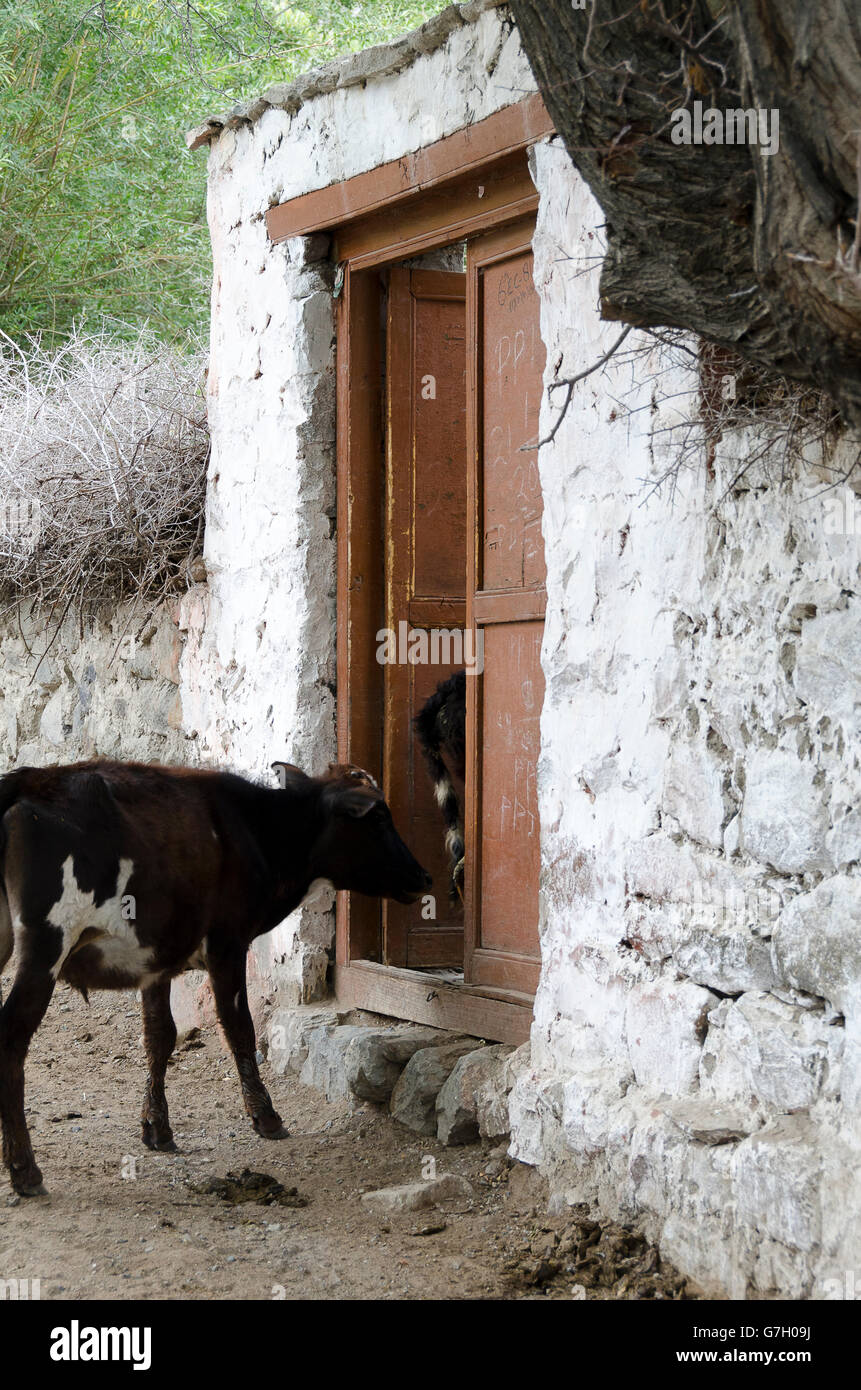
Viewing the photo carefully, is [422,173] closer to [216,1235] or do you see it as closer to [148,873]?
[148,873]

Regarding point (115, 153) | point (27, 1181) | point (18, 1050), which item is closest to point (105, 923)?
point (18, 1050)

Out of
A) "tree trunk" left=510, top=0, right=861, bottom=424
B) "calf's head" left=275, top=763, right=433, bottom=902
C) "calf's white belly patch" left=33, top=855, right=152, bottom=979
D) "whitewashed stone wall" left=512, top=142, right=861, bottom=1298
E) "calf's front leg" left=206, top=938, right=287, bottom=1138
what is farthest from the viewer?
"calf's head" left=275, top=763, right=433, bottom=902

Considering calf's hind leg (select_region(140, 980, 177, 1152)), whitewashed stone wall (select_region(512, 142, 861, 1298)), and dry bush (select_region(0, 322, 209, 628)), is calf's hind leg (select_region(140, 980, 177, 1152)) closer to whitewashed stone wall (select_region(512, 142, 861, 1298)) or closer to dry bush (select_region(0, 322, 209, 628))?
whitewashed stone wall (select_region(512, 142, 861, 1298))

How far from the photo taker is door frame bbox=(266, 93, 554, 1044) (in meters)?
5.61

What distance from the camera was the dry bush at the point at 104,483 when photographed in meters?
7.23

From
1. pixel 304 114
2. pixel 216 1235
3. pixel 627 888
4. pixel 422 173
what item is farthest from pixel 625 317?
pixel 304 114

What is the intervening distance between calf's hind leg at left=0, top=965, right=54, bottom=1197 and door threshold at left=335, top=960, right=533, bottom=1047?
1590 mm

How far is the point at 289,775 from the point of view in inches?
219

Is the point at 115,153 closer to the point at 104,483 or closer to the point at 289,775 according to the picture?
the point at 104,483

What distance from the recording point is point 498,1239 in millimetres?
4223

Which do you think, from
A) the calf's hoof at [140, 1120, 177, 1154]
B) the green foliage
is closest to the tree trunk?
the calf's hoof at [140, 1120, 177, 1154]

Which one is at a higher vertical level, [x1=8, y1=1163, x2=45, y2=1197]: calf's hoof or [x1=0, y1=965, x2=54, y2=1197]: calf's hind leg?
[x1=0, y1=965, x2=54, y2=1197]: calf's hind leg

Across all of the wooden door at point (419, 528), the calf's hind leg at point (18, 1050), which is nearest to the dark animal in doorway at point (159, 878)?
the calf's hind leg at point (18, 1050)

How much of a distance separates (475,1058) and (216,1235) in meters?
1.15
